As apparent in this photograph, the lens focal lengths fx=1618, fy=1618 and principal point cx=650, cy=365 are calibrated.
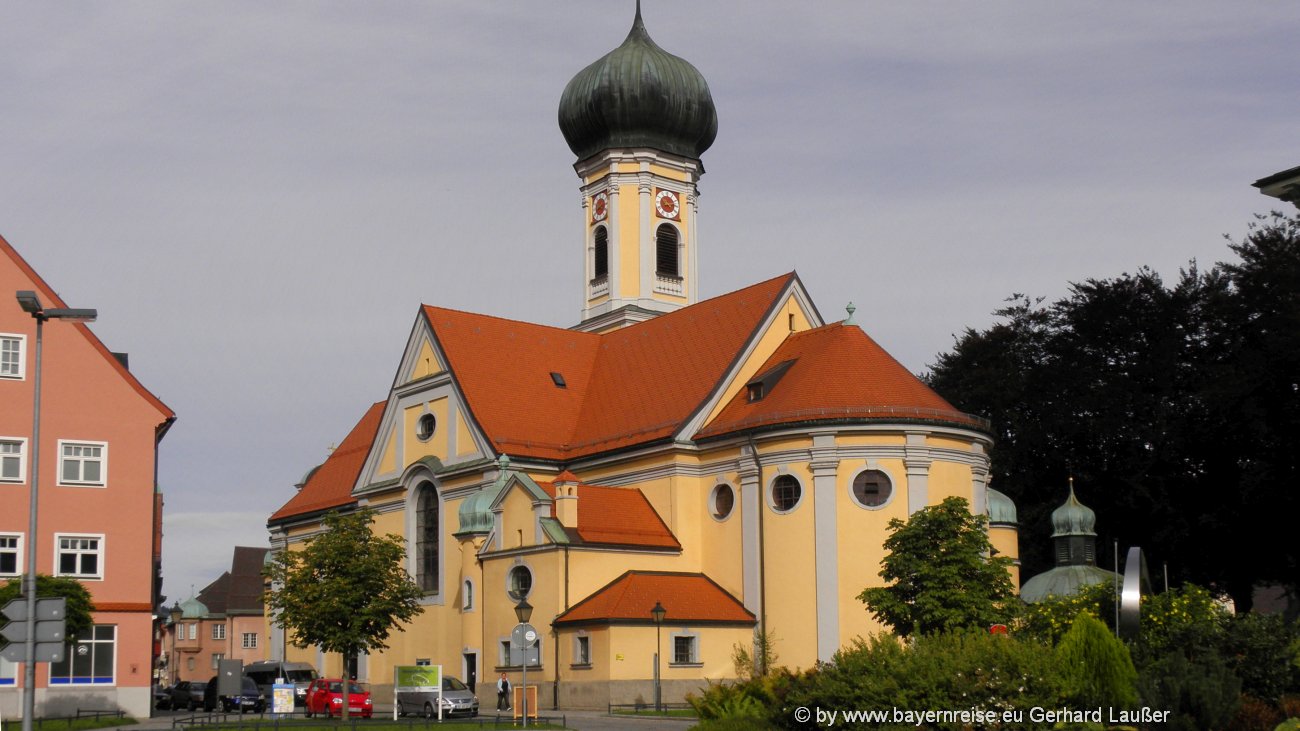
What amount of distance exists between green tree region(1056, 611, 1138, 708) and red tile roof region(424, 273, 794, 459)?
3030cm

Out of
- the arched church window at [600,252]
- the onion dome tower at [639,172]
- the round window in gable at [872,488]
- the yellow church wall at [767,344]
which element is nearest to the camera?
the round window in gable at [872,488]

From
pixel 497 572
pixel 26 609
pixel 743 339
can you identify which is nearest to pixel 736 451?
pixel 743 339

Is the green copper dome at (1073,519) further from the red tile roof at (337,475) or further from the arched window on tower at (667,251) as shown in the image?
the red tile roof at (337,475)

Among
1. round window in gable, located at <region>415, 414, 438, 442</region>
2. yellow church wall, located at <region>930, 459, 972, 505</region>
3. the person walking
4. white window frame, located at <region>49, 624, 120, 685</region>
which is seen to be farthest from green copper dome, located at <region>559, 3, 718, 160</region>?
white window frame, located at <region>49, 624, 120, 685</region>

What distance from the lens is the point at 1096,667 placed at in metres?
23.8

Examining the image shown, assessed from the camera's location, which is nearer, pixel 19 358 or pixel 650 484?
pixel 19 358

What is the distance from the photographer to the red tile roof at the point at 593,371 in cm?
5603

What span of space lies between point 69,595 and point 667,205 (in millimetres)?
36818

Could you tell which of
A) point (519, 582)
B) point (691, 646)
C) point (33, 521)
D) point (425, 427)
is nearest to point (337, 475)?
point (425, 427)

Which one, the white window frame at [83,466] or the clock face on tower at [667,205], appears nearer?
the white window frame at [83,466]

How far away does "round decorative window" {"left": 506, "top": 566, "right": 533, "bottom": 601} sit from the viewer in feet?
169

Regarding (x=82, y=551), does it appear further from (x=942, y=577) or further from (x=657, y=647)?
(x=942, y=577)

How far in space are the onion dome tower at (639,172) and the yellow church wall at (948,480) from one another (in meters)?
19.9

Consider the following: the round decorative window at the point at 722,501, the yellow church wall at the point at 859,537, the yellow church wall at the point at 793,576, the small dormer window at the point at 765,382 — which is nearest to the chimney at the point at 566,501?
the round decorative window at the point at 722,501
